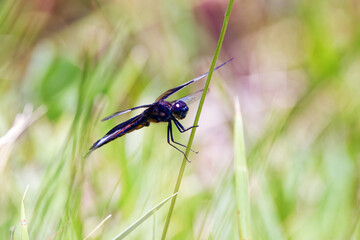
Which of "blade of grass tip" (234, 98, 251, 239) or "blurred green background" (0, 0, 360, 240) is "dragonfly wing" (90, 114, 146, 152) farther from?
"blade of grass tip" (234, 98, 251, 239)

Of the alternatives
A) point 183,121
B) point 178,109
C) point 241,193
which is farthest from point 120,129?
point 183,121

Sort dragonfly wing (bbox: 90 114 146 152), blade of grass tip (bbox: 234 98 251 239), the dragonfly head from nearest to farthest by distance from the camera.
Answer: blade of grass tip (bbox: 234 98 251 239) → dragonfly wing (bbox: 90 114 146 152) → the dragonfly head

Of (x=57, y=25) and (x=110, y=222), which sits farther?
(x=57, y=25)

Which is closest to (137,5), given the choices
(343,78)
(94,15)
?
(94,15)

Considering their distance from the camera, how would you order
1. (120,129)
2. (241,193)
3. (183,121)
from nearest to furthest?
(241,193)
(120,129)
(183,121)

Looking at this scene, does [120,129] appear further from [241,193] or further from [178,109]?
[241,193]

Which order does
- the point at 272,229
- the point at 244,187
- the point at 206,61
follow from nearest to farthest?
the point at 244,187 < the point at 272,229 < the point at 206,61

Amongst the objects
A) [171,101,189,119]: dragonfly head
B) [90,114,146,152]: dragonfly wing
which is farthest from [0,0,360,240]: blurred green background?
[171,101,189,119]: dragonfly head

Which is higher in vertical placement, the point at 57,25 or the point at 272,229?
the point at 57,25

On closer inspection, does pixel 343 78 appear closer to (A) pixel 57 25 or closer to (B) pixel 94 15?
(B) pixel 94 15
